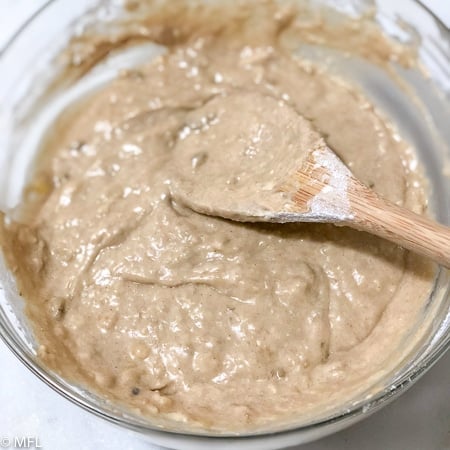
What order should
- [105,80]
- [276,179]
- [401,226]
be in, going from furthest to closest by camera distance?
[105,80] → [276,179] → [401,226]

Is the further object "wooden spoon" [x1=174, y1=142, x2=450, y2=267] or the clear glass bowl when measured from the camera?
the clear glass bowl

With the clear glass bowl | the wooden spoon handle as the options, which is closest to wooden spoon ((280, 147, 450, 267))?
the wooden spoon handle

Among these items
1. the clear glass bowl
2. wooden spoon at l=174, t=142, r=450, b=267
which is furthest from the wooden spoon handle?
the clear glass bowl

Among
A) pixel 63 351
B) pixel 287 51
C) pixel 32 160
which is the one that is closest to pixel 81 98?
pixel 32 160

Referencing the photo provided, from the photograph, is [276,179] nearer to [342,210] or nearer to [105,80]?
[342,210]

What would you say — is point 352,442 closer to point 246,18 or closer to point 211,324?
point 211,324

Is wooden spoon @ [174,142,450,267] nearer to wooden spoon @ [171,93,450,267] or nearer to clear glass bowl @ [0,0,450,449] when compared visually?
wooden spoon @ [171,93,450,267]

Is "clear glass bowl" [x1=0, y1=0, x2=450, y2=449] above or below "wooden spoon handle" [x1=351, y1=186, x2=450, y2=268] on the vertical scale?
above

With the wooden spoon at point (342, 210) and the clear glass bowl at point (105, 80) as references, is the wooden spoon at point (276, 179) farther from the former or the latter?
the clear glass bowl at point (105, 80)

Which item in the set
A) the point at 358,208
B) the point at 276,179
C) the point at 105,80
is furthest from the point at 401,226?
the point at 105,80
